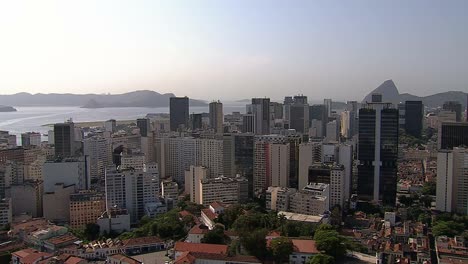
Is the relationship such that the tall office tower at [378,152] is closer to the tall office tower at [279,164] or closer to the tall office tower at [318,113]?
the tall office tower at [279,164]

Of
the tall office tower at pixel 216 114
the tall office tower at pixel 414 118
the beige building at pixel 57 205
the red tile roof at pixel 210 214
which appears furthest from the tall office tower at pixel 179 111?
the red tile roof at pixel 210 214

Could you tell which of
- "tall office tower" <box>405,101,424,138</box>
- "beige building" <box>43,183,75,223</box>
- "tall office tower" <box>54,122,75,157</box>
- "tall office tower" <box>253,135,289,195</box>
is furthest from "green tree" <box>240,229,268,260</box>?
"tall office tower" <box>405,101,424,138</box>

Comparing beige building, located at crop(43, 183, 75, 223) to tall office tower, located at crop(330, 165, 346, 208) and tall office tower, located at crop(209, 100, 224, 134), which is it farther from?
tall office tower, located at crop(209, 100, 224, 134)

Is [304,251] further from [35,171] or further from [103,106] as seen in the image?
[103,106]

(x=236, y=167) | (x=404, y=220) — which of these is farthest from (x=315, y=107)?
(x=404, y=220)

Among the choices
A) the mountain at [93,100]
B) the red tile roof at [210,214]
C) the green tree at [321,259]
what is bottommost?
the green tree at [321,259]

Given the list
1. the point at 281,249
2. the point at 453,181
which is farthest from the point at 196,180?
the point at 453,181

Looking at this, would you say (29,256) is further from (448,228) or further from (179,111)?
(179,111)
